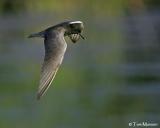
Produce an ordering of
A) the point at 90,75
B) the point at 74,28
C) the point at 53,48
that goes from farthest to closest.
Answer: the point at 90,75 < the point at 74,28 < the point at 53,48

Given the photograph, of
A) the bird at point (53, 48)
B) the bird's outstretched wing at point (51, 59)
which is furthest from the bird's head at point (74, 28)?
the bird's outstretched wing at point (51, 59)

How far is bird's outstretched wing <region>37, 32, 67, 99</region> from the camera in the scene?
530 centimetres

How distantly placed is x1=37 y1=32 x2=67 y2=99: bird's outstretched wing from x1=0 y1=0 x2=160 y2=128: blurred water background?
4.69 metres

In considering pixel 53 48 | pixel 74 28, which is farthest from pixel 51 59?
pixel 74 28

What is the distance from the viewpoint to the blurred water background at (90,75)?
1119cm

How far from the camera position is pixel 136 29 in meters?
18.5

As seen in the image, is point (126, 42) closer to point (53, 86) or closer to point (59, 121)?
point (53, 86)

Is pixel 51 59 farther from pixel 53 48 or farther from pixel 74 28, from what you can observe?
pixel 74 28

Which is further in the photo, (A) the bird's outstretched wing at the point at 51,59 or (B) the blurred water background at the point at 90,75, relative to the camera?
(B) the blurred water background at the point at 90,75

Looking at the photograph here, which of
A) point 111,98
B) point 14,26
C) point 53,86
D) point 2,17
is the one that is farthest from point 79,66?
point 2,17

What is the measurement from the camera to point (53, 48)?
19.2 ft

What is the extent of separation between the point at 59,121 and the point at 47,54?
5187mm

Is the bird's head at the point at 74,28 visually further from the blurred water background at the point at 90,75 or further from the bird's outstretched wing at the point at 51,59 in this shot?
the blurred water background at the point at 90,75

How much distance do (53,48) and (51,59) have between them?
7.0 inches
